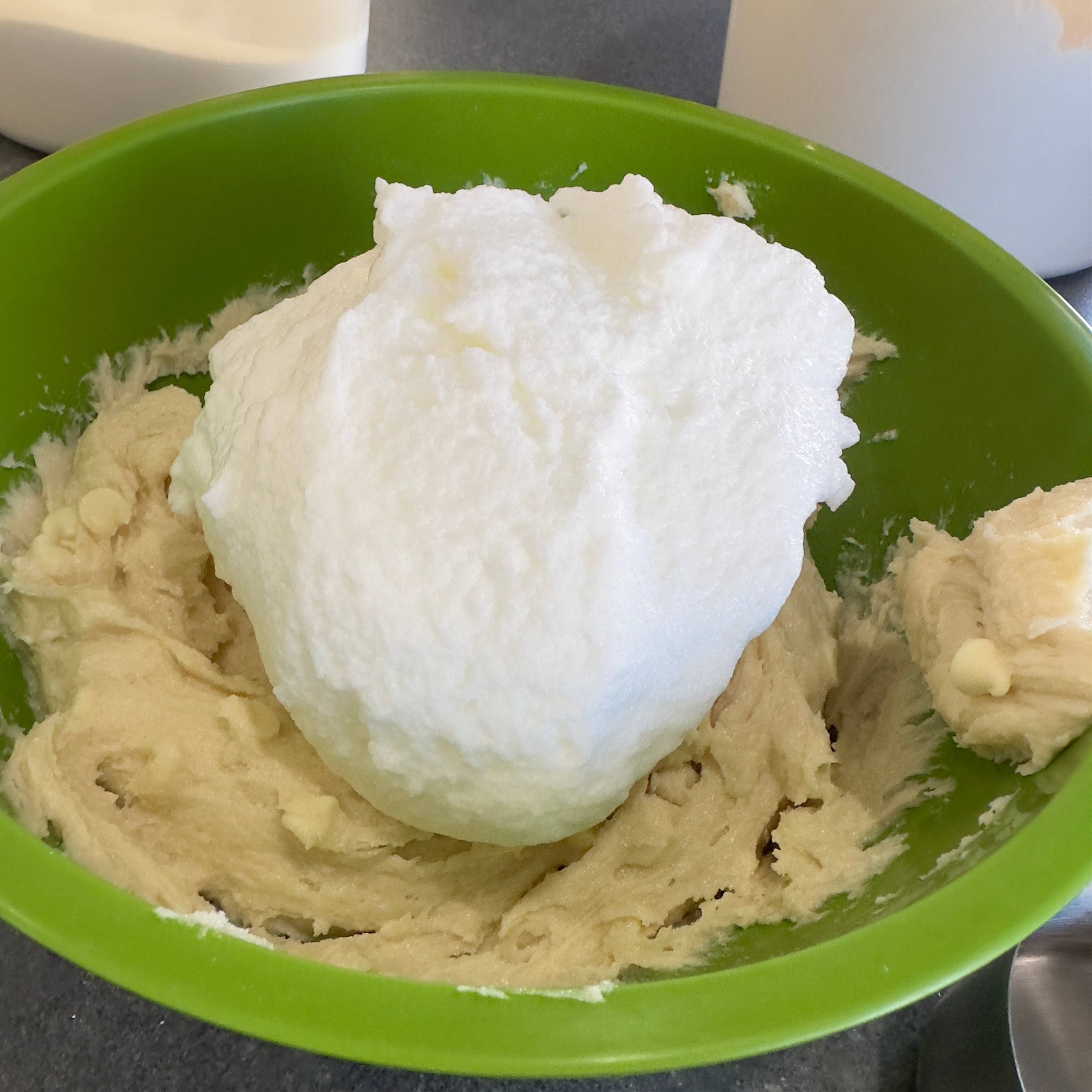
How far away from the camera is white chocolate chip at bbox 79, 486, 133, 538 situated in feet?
2.96

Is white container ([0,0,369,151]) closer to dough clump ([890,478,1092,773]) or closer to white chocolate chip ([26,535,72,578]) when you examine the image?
white chocolate chip ([26,535,72,578])

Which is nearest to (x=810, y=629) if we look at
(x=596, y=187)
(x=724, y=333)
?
(x=724, y=333)

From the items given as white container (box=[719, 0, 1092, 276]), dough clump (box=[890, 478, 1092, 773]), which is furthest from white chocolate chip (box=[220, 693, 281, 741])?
white container (box=[719, 0, 1092, 276])

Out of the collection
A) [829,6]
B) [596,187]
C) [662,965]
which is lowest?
[662,965]

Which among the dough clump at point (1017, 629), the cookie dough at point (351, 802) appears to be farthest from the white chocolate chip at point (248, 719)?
the dough clump at point (1017, 629)

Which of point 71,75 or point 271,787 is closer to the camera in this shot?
point 271,787

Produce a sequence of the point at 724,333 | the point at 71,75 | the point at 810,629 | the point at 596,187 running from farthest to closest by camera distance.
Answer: the point at 71,75
the point at 596,187
the point at 810,629
the point at 724,333

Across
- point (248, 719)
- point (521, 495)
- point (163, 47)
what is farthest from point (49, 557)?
point (163, 47)

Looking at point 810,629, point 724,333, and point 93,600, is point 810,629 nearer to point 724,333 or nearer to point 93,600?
→ point 724,333

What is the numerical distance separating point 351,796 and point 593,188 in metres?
0.66

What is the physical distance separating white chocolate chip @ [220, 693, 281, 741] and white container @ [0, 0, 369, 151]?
28.4 inches

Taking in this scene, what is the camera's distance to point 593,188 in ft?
3.51

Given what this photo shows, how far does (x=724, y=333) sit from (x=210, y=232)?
0.52 meters

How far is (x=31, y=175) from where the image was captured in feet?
2.82
